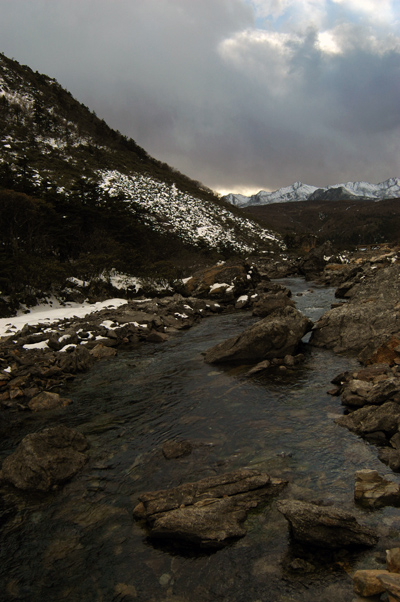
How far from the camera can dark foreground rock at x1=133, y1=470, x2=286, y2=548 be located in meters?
5.39

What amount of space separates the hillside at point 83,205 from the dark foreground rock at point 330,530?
68.0ft

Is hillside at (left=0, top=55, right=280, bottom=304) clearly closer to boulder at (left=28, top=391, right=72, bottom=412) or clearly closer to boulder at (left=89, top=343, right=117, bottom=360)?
boulder at (left=89, top=343, right=117, bottom=360)

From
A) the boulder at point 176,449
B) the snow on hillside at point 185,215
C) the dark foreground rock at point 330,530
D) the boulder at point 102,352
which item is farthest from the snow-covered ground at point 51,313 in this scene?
the snow on hillside at point 185,215

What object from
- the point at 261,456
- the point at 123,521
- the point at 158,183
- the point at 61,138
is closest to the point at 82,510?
the point at 123,521

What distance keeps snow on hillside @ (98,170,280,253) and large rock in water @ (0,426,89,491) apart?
1747 inches

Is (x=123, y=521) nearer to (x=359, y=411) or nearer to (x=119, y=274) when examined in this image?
(x=359, y=411)

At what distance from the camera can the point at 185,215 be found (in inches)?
2392

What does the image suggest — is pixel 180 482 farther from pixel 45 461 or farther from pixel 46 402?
pixel 46 402

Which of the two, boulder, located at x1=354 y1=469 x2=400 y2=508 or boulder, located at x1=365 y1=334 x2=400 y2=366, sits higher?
boulder, located at x1=365 y1=334 x2=400 y2=366

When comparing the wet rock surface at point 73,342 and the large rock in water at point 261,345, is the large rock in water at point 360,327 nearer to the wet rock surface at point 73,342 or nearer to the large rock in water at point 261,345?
the large rock in water at point 261,345

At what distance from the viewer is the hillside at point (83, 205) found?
24.5 metres

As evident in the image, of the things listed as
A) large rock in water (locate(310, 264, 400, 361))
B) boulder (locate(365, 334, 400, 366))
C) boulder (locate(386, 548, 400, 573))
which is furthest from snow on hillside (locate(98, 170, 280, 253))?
boulder (locate(386, 548, 400, 573))

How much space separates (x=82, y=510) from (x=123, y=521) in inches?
35.3

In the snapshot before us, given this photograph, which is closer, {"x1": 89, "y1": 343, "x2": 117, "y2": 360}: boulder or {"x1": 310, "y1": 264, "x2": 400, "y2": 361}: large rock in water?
{"x1": 310, "y1": 264, "x2": 400, "y2": 361}: large rock in water
